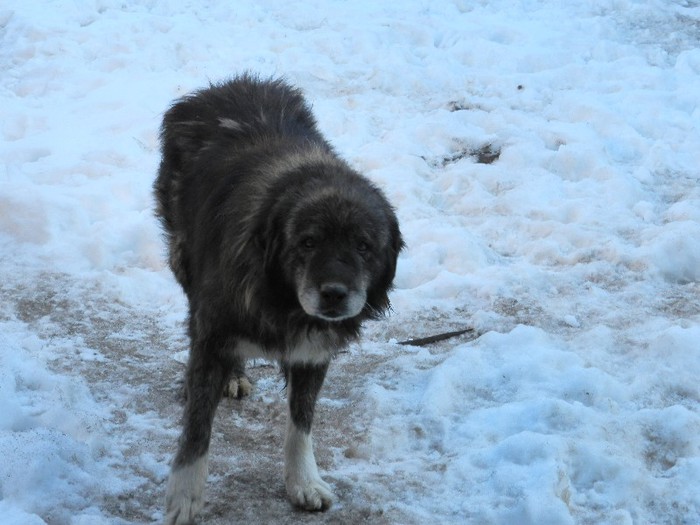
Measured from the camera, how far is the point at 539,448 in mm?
4430

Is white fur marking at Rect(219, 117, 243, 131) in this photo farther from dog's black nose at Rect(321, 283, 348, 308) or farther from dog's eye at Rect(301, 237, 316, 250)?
dog's black nose at Rect(321, 283, 348, 308)

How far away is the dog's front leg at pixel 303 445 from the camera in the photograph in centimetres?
421

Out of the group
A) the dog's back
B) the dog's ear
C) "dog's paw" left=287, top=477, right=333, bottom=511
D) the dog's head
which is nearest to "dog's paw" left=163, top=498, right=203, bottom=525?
"dog's paw" left=287, top=477, right=333, bottom=511

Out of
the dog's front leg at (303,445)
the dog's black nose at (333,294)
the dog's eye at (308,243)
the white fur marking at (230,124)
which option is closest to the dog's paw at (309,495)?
the dog's front leg at (303,445)

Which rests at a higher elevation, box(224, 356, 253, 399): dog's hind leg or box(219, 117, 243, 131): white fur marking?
box(219, 117, 243, 131): white fur marking

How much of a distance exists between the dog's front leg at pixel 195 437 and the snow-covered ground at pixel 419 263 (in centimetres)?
14

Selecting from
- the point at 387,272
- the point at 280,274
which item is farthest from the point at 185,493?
the point at 387,272

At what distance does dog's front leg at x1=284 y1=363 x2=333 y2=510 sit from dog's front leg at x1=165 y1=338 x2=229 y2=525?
1.34 ft

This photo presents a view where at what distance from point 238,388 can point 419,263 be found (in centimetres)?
194

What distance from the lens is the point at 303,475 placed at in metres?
4.26

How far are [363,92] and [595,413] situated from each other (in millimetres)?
5039

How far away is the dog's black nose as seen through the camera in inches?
147

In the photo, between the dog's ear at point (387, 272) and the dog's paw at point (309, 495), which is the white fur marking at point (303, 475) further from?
the dog's ear at point (387, 272)

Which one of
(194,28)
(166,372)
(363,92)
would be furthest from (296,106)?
(194,28)
